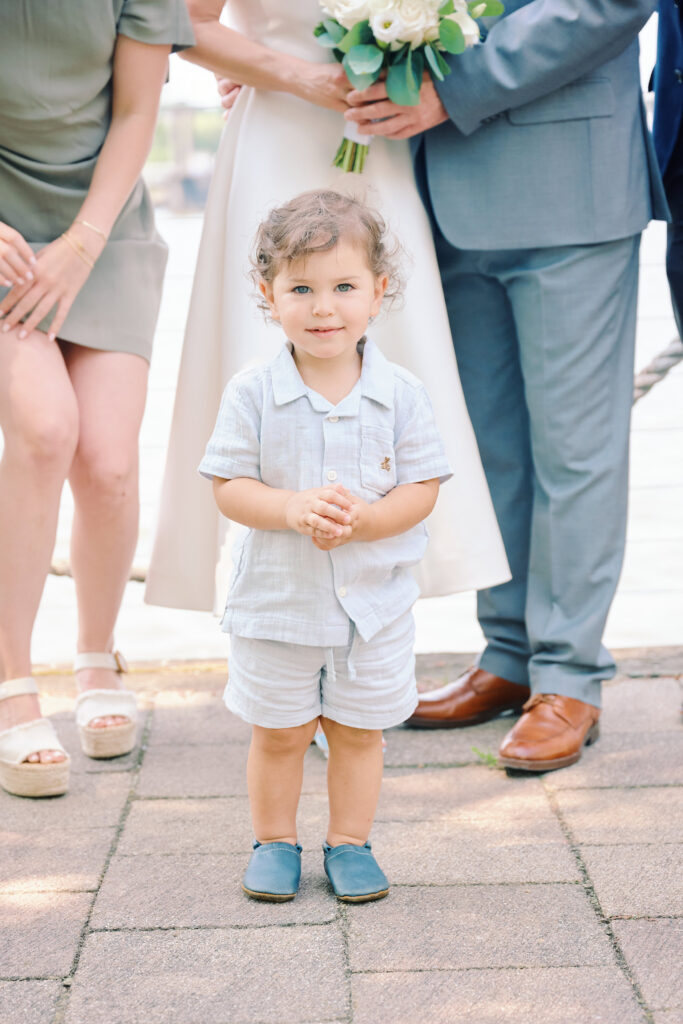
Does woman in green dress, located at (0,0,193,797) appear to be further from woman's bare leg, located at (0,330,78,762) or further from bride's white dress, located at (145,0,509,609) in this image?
bride's white dress, located at (145,0,509,609)

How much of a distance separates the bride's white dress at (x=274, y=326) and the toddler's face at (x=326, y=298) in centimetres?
67

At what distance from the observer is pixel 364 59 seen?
236 cm

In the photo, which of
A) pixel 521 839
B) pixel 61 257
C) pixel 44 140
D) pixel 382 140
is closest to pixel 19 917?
pixel 521 839

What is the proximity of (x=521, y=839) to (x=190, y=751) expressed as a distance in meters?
0.83

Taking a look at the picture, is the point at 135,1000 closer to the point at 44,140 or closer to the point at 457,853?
the point at 457,853

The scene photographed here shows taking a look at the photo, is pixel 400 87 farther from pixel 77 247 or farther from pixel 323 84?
pixel 77 247

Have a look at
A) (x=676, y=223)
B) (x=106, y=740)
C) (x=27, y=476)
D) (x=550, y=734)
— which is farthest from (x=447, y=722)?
(x=676, y=223)

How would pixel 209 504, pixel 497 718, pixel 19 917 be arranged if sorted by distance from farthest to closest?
1. pixel 497 718
2. pixel 209 504
3. pixel 19 917

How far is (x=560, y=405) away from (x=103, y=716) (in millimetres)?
1214

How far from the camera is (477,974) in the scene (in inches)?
→ 70.5

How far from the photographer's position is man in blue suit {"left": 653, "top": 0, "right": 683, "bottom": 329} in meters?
2.65

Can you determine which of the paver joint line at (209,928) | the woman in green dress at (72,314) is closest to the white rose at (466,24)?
the woman in green dress at (72,314)

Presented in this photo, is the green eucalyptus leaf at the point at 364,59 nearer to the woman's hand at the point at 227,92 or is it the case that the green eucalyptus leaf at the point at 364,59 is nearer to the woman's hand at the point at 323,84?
the woman's hand at the point at 323,84

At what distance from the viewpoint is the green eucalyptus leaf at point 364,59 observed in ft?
7.73
